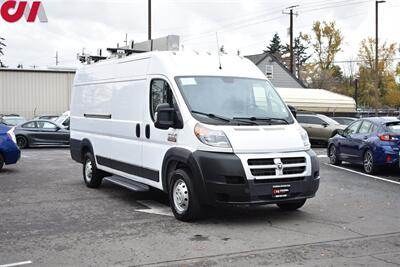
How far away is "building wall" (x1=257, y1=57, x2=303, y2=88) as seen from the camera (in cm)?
5141

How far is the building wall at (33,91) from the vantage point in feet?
129

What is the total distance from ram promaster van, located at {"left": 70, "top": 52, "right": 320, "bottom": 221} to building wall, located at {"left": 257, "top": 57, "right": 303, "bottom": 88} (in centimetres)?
4255

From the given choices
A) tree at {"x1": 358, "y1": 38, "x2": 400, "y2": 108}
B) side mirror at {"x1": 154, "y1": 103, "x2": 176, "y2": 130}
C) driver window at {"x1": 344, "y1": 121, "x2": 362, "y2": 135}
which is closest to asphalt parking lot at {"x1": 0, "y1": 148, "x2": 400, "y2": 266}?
side mirror at {"x1": 154, "y1": 103, "x2": 176, "y2": 130}

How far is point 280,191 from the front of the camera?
7.51m

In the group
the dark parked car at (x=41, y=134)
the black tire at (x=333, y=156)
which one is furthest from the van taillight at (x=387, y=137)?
the dark parked car at (x=41, y=134)

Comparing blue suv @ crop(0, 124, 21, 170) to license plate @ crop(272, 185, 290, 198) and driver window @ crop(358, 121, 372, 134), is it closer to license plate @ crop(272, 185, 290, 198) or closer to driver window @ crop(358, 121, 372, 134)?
license plate @ crop(272, 185, 290, 198)

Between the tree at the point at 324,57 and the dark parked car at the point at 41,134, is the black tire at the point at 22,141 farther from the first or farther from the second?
the tree at the point at 324,57

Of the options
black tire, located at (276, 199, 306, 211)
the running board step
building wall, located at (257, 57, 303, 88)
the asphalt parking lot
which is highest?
building wall, located at (257, 57, 303, 88)

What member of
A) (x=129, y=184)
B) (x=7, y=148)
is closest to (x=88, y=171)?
(x=129, y=184)

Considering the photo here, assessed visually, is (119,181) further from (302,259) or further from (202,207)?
(302,259)

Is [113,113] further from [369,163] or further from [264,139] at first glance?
[369,163]

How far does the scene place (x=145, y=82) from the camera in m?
8.80

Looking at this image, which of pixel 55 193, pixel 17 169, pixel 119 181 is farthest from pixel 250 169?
pixel 17 169

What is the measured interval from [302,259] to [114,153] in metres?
4.86
